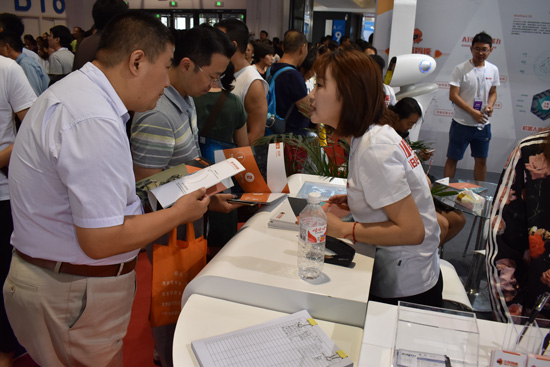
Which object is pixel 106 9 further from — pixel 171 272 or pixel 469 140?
pixel 469 140

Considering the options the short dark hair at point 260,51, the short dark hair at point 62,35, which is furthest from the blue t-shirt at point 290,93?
the short dark hair at point 62,35

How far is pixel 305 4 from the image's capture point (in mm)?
13438

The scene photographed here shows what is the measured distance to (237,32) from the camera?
3.12 meters

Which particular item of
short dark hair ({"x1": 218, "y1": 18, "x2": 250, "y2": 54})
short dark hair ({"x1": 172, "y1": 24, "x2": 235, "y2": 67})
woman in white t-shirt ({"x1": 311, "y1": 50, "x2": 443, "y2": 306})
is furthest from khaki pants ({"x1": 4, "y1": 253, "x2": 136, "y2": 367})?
short dark hair ({"x1": 218, "y1": 18, "x2": 250, "y2": 54})

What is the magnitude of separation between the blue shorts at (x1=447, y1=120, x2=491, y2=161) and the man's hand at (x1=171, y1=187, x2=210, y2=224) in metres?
4.57

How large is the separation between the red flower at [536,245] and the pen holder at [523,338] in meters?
0.25

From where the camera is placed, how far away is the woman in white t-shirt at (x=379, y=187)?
1.33 metres

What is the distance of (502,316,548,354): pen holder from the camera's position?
933 mm

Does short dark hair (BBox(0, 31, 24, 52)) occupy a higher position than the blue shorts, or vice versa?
short dark hair (BBox(0, 31, 24, 52))

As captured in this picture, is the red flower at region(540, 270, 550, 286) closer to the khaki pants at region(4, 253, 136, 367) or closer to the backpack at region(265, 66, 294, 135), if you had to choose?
the khaki pants at region(4, 253, 136, 367)

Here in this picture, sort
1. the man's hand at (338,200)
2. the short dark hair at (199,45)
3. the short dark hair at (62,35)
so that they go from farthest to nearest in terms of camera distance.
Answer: the short dark hair at (62,35), the short dark hair at (199,45), the man's hand at (338,200)

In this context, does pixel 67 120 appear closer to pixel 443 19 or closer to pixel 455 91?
pixel 455 91

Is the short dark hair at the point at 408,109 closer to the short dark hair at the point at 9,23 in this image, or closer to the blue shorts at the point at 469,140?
the blue shorts at the point at 469,140

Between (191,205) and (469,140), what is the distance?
15.5ft
